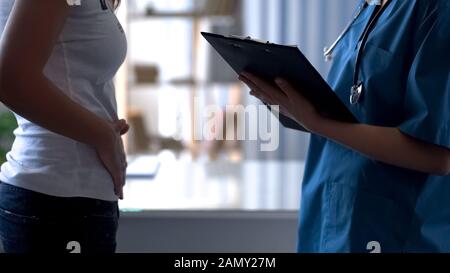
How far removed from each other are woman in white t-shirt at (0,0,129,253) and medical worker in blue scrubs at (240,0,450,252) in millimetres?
189

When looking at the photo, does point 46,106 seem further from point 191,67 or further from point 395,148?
point 191,67

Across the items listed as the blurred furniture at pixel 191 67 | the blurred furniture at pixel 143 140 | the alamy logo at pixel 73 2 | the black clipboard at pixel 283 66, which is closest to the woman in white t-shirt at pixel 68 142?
the alamy logo at pixel 73 2

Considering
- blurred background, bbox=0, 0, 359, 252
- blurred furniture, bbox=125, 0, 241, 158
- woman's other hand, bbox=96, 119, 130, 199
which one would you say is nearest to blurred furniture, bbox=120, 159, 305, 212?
blurred background, bbox=0, 0, 359, 252

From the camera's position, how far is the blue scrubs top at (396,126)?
25.9 inches

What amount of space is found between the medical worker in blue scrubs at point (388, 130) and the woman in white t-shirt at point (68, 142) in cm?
19

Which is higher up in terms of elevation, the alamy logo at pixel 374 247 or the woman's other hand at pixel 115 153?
the woman's other hand at pixel 115 153

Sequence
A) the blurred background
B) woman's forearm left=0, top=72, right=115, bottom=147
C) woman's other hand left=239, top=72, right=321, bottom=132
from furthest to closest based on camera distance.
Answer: the blurred background < woman's other hand left=239, top=72, right=321, bottom=132 < woman's forearm left=0, top=72, right=115, bottom=147

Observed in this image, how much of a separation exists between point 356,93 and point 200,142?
222 centimetres

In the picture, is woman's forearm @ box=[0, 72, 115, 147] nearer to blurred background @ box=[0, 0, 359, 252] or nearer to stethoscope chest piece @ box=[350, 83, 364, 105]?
blurred background @ box=[0, 0, 359, 252]

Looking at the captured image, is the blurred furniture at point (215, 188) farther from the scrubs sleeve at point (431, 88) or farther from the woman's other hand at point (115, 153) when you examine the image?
the scrubs sleeve at point (431, 88)

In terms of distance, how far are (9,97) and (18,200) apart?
134mm

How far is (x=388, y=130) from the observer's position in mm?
688

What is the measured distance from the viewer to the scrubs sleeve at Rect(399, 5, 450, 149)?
643mm

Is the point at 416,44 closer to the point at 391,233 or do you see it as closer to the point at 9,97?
the point at 391,233
